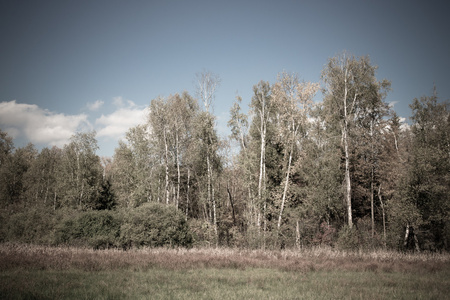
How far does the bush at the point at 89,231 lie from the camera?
18.2 metres

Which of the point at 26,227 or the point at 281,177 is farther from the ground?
the point at 281,177

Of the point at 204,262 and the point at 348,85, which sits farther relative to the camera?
the point at 348,85

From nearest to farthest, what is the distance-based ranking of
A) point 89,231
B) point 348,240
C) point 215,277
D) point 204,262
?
point 215,277 < point 204,262 < point 348,240 < point 89,231

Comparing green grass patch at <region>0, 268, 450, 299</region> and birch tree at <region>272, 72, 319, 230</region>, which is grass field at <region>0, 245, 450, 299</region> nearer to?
green grass patch at <region>0, 268, 450, 299</region>

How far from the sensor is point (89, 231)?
18594 millimetres

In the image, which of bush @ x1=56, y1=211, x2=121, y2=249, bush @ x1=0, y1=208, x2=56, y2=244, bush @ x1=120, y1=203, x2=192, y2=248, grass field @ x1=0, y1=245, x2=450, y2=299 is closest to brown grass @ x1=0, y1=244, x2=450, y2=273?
grass field @ x1=0, y1=245, x2=450, y2=299

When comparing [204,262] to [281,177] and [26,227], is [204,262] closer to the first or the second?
[281,177]

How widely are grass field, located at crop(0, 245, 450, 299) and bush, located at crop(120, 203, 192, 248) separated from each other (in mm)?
4204

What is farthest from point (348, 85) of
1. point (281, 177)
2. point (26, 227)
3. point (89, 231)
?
point (26, 227)

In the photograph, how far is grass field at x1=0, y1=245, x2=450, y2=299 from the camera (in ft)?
23.4

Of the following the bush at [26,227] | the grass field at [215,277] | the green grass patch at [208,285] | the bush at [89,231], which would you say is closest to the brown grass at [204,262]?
the grass field at [215,277]

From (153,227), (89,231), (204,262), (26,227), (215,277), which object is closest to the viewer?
(215,277)

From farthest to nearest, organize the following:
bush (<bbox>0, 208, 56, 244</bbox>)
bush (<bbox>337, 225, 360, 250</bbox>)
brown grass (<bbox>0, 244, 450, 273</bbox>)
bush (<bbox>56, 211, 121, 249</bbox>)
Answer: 1. bush (<bbox>0, 208, 56, 244</bbox>)
2. bush (<bbox>56, 211, 121, 249</bbox>)
3. bush (<bbox>337, 225, 360, 250</bbox>)
4. brown grass (<bbox>0, 244, 450, 273</bbox>)

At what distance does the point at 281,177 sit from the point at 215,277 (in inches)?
624
